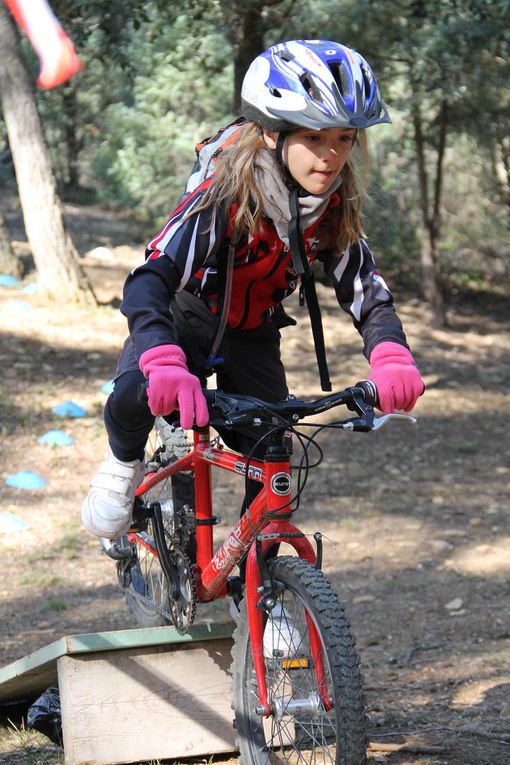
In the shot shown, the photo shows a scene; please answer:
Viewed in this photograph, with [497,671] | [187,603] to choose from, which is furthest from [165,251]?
[497,671]

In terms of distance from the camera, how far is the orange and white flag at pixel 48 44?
84.7 inches

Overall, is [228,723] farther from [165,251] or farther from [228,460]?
[165,251]

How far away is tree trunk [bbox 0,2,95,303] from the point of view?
10.5 m

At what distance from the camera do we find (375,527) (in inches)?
275

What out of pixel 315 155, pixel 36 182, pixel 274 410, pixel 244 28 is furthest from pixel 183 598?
pixel 36 182

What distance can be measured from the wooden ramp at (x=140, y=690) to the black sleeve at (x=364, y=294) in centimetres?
115

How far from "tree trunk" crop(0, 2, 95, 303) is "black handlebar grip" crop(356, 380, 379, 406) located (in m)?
8.25

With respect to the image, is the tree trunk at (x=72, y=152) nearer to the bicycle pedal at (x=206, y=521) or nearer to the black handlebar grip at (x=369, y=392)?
the bicycle pedal at (x=206, y=521)

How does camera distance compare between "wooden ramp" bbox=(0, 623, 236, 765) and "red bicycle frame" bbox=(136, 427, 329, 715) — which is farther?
"wooden ramp" bbox=(0, 623, 236, 765)

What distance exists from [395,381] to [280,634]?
77 cm

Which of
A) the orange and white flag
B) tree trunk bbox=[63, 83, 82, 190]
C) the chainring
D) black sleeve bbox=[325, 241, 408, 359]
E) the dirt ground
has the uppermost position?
the orange and white flag

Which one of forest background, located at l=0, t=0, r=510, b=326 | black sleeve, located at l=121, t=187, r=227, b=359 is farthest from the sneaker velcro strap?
forest background, located at l=0, t=0, r=510, b=326

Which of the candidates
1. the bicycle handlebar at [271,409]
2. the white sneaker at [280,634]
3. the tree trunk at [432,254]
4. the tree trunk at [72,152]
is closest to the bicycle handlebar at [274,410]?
the bicycle handlebar at [271,409]

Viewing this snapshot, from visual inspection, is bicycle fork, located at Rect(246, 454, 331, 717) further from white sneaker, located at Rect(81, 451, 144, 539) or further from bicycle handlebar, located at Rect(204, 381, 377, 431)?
white sneaker, located at Rect(81, 451, 144, 539)
